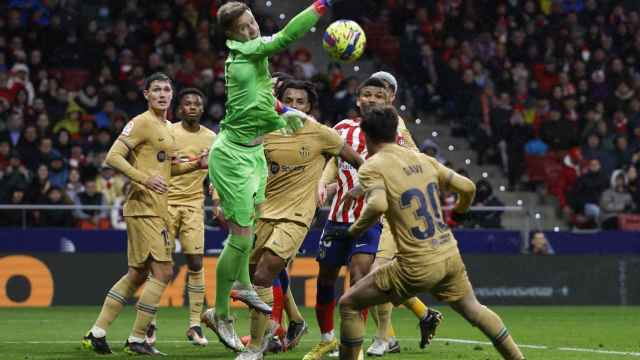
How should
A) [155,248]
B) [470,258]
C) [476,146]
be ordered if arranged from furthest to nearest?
[476,146] → [470,258] → [155,248]

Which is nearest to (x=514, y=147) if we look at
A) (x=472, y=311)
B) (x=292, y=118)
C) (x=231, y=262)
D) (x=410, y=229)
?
(x=292, y=118)

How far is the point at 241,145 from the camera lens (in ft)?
37.3

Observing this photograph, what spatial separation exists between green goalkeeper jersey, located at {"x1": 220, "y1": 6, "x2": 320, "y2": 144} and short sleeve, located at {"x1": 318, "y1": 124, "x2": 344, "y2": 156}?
78 cm

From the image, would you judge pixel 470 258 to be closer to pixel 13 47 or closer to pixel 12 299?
pixel 12 299

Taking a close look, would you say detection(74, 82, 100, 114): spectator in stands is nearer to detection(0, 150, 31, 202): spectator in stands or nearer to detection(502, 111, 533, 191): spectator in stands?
detection(0, 150, 31, 202): spectator in stands

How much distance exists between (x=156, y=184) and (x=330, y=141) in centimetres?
212

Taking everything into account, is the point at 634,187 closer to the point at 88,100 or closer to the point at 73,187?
the point at 88,100

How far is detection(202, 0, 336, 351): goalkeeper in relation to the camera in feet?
36.7

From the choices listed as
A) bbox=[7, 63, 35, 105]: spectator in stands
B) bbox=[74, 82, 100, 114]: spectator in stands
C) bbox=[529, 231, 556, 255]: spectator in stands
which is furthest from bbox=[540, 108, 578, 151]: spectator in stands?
bbox=[7, 63, 35, 105]: spectator in stands

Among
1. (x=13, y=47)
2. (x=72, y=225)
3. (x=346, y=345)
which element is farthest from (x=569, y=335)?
(x=13, y=47)

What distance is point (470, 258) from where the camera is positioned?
24.2 meters

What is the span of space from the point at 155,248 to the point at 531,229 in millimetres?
12919

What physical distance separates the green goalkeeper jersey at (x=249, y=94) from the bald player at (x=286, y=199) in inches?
36.3

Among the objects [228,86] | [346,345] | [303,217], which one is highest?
[228,86]
